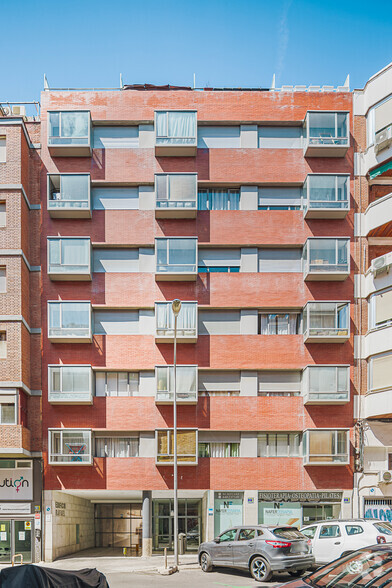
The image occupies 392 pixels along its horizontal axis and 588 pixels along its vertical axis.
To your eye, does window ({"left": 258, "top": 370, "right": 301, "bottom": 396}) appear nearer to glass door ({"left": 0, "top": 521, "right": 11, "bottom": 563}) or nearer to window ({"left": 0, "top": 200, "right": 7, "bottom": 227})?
glass door ({"left": 0, "top": 521, "right": 11, "bottom": 563})

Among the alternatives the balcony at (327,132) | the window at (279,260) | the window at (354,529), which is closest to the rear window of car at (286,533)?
the window at (354,529)

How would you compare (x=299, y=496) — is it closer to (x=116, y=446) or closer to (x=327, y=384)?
(x=327, y=384)

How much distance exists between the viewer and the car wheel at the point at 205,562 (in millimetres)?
20844

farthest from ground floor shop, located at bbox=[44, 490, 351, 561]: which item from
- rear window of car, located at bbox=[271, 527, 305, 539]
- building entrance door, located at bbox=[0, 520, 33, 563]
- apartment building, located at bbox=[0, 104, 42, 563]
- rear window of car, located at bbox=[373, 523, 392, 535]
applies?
rear window of car, located at bbox=[271, 527, 305, 539]

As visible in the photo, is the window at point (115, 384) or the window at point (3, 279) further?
the window at point (115, 384)

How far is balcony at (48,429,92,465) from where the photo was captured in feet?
94.0

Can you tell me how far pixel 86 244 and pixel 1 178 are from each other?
5064 mm

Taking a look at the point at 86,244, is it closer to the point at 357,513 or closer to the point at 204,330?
the point at 204,330

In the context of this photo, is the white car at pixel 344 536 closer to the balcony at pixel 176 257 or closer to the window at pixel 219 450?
the window at pixel 219 450

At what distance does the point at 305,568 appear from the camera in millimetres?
18516

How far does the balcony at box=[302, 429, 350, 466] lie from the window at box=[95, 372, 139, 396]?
866 centimetres

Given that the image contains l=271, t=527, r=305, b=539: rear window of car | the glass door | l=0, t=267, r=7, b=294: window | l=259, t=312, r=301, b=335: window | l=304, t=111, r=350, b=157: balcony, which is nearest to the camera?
l=271, t=527, r=305, b=539: rear window of car

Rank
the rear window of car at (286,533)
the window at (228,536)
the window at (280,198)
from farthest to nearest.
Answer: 1. the window at (280,198)
2. the window at (228,536)
3. the rear window of car at (286,533)

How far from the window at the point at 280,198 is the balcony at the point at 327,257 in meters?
2.51
